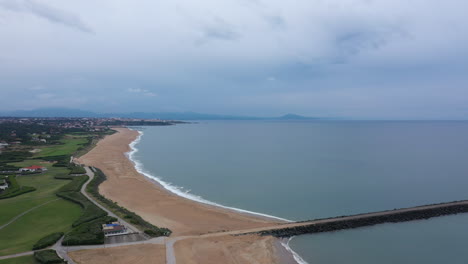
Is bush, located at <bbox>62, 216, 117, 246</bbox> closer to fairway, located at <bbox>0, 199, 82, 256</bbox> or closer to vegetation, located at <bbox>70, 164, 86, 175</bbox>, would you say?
fairway, located at <bbox>0, 199, 82, 256</bbox>

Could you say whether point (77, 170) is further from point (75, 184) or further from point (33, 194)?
point (33, 194)

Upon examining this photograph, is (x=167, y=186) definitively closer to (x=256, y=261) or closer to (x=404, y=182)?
(x=256, y=261)

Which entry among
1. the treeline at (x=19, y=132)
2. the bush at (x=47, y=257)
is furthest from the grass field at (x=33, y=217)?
the treeline at (x=19, y=132)

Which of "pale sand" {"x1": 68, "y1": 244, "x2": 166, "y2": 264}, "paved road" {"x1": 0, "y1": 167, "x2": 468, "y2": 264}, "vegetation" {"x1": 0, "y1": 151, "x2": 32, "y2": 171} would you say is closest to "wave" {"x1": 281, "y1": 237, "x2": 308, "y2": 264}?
"paved road" {"x1": 0, "y1": 167, "x2": 468, "y2": 264}

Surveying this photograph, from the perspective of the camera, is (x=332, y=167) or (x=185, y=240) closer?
(x=185, y=240)

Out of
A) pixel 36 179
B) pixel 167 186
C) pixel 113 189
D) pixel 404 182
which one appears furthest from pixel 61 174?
pixel 404 182

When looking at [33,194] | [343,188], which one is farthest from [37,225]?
[343,188]
